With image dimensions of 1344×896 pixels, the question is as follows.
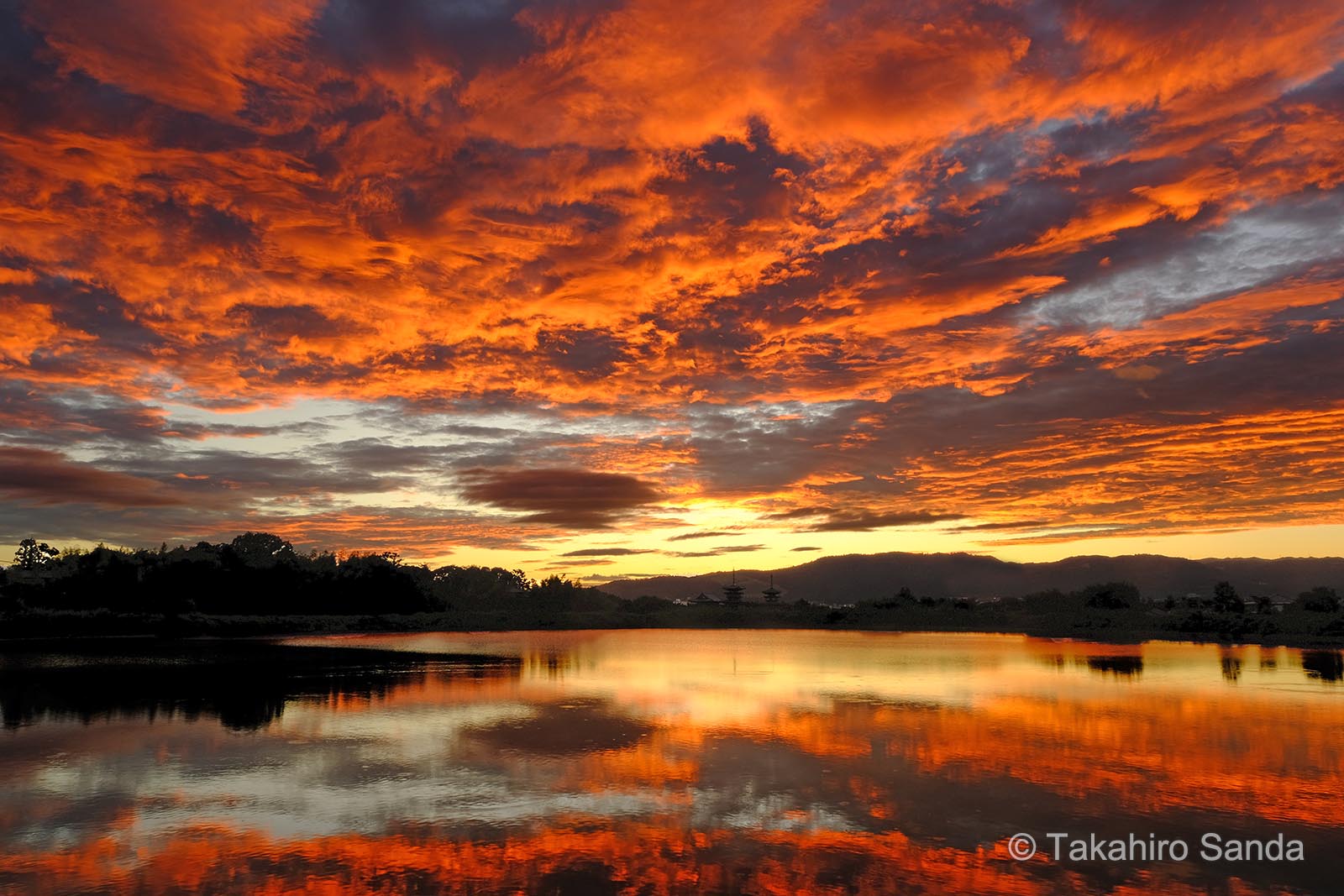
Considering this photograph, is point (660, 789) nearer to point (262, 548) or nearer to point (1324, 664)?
point (1324, 664)

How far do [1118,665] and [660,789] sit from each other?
47.8m

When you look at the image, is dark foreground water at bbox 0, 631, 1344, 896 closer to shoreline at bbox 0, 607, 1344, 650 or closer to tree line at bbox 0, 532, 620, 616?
shoreline at bbox 0, 607, 1344, 650

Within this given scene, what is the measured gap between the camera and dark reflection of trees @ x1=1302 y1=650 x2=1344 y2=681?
4762 centimetres

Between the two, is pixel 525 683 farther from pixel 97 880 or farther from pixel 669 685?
pixel 97 880

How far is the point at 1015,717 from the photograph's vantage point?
98.2ft

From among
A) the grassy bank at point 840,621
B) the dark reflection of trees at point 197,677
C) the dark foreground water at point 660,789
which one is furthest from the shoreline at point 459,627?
the dark foreground water at point 660,789

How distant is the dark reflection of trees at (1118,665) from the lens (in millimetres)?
49088

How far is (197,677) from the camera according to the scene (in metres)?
42.3

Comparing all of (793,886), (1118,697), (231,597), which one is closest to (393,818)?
(793,886)

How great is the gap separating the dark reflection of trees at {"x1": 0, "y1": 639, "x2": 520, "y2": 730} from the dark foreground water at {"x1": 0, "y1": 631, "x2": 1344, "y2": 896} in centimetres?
43

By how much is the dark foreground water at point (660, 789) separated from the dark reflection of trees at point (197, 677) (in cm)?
43

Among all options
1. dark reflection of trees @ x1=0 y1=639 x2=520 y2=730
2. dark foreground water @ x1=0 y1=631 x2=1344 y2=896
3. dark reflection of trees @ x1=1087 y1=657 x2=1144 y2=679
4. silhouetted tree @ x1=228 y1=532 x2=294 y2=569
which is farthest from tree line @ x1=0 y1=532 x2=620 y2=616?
dark reflection of trees @ x1=1087 y1=657 x2=1144 y2=679

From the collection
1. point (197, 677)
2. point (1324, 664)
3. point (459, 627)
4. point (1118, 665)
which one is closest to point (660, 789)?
point (197, 677)

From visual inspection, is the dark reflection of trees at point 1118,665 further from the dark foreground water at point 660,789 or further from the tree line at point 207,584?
the tree line at point 207,584
